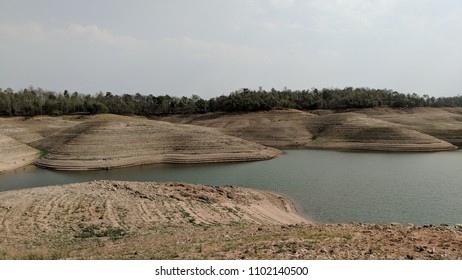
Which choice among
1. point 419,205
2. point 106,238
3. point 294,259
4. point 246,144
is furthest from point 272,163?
point 294,259

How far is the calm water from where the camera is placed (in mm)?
21016

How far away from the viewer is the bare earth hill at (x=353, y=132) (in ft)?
171

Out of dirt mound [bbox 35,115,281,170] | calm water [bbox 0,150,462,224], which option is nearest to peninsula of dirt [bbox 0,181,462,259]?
calm water [bbox 0,150,462,224]

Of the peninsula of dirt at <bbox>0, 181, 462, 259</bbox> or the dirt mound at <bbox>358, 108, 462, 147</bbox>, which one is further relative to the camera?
the dirt mound at <bbox>358, 108, 462, 147</bbox>

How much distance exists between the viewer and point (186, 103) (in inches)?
4154

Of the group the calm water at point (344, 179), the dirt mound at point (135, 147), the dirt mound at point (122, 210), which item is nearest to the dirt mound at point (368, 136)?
the calm water at point (344, 179)

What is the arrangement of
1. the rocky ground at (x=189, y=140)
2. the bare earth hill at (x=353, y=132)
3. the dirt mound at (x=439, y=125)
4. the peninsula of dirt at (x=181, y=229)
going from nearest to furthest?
the peninsula of dirt at (x=181, y=229)
the rocky ground at (x=189, y=140)
the bare earth hill at (x=353, y=132)
the dirt mound at (x=439, y=125)

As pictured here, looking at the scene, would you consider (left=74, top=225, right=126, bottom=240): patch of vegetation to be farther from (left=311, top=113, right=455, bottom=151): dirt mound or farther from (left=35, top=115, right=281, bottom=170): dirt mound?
(left=311, top=113, right=455, bottom=151): dirt mound

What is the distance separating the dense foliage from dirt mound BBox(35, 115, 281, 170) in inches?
1212

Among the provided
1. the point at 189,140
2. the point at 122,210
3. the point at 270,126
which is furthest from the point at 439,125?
the point at 122,210

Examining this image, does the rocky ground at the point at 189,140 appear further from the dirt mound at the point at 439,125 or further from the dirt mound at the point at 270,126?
the dirt mound at the point at 270,126

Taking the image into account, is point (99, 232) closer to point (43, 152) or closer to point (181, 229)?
point (181, 229)

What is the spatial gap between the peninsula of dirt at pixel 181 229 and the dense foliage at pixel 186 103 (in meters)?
61.1

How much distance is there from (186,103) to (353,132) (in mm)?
58009
